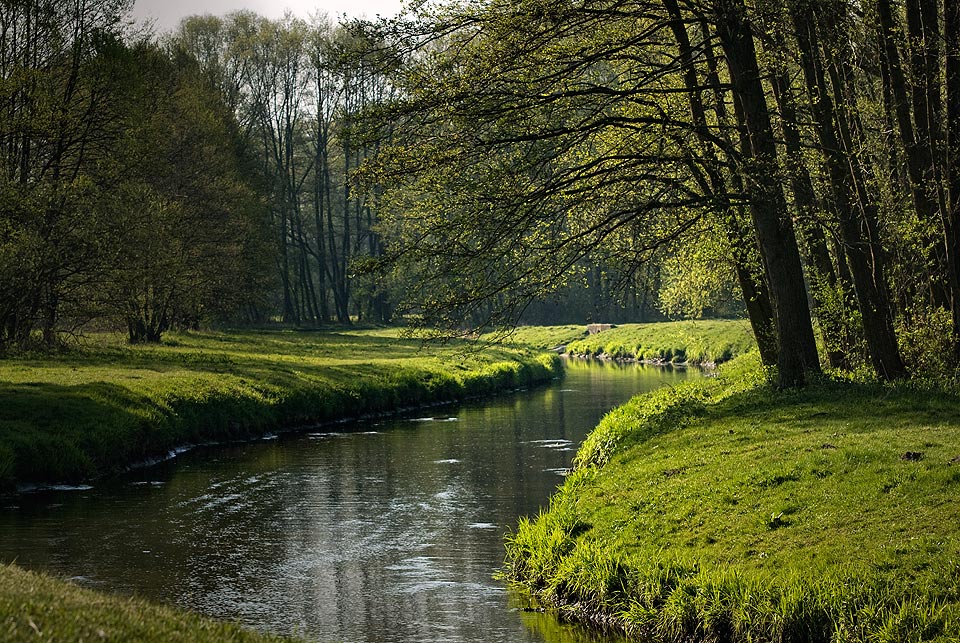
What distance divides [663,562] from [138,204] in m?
27.0

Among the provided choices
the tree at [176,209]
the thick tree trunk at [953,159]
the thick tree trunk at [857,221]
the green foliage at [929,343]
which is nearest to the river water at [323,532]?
the thick tree trunk at [857,221]

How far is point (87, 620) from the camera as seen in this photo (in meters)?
7.49

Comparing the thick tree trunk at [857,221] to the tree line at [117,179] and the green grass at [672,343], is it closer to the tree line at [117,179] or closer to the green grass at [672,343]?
the tree line at [117,179]

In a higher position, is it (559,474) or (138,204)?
(138,204)

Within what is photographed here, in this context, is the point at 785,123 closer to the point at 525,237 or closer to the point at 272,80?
the point at 525,237

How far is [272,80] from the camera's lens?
72.1 meters

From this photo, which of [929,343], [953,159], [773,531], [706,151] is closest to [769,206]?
[706,151]

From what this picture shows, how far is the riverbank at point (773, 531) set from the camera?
10266mm

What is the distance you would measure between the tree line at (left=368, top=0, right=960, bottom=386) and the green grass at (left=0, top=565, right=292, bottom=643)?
1064 cm

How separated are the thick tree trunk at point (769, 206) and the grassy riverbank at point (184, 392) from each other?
6222 millimetres

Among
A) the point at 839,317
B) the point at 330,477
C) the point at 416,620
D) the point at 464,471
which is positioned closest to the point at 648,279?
the point at 839,317

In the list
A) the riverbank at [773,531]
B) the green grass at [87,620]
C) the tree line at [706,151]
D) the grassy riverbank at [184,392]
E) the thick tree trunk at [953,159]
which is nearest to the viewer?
the green grass at [87,620]

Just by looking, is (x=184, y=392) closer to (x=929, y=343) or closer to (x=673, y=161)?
(x=673, y=161)

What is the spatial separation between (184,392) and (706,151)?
15682 mm
